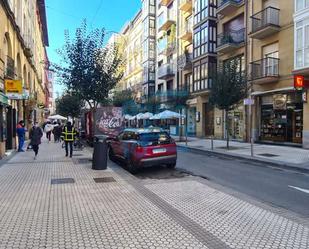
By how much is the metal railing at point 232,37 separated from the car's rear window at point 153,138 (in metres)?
15.9

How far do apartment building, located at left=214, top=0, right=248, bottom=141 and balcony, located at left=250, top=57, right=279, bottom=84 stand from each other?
1.32 meters

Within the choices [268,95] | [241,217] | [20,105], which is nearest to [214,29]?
[268,95]

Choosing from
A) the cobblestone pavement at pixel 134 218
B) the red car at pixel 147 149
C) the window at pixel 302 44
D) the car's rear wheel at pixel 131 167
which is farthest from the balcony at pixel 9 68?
the window at pixel 302 44

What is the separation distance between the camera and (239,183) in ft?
31.0

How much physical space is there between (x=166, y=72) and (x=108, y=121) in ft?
61.2

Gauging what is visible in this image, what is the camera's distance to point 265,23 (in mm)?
21500

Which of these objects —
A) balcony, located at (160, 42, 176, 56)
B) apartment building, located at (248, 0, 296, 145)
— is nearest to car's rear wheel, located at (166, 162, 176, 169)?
apartment building, located at (248, 0, 296, 145)

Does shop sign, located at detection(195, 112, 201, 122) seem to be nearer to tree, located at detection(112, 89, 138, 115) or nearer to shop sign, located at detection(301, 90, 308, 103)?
tree, located at detection(112, 89, 138, 115)

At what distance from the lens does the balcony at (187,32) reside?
33666mm

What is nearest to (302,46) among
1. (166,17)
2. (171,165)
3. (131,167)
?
(171,165)

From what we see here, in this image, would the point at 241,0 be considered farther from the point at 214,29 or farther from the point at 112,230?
the point at 112,230

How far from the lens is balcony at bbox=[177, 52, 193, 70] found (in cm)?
3328

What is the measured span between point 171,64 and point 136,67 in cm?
1713

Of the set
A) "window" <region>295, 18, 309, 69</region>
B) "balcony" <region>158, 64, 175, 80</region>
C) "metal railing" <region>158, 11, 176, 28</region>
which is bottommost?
"window" <region>295, 18, 309, 69</region>
